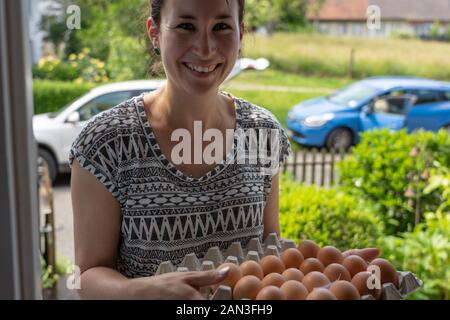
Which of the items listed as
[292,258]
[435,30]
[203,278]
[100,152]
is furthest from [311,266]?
[435,30]

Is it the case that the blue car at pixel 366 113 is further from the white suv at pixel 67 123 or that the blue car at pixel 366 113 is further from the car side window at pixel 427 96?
the white suv at pixel 67 123

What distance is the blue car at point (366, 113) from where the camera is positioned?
2.81 meters

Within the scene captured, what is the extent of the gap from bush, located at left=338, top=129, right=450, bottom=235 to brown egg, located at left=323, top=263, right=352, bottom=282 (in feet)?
5.08

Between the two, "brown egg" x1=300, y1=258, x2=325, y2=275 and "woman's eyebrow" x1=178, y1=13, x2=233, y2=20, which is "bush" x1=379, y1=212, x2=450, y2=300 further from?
"woman's eyebrow" x1=178, y1=13, x2=233, y2=20

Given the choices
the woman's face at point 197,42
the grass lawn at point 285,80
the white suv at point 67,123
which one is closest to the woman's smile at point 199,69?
the woman's face at point 197,42

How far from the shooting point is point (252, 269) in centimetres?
65

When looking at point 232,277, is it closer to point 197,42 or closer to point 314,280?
point 314,280

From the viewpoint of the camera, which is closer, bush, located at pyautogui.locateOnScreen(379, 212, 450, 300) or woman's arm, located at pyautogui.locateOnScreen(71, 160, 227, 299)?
woman's arm, located at pyautogui.locateOnScreen(71, 160, 227, 299)

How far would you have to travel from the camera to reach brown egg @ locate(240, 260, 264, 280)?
0.65 meters

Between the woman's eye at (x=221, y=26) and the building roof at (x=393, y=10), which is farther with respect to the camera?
the building roof at (x=393, y=10)

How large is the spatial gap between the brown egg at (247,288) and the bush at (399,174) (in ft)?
5.37

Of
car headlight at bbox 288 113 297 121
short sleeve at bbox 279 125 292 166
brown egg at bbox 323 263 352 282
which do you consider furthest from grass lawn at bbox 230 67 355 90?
brown egg at bbox 323 263 352 282
